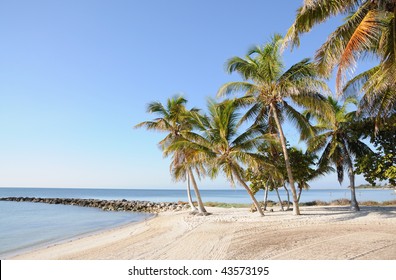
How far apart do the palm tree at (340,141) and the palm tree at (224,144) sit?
5.22 m

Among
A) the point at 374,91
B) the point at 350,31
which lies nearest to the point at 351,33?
the point at 350,31

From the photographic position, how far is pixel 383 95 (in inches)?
487

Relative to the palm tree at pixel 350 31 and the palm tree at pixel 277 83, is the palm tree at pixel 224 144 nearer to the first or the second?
the palm tree at pixel 277 83

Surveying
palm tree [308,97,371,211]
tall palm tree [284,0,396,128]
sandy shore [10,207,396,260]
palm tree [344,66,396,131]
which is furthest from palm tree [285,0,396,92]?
palm tree [308,97,371,211]

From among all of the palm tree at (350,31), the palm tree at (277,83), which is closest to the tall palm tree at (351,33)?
the palm tree at (350,31)

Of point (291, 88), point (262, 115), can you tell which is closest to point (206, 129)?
point (262, 115)

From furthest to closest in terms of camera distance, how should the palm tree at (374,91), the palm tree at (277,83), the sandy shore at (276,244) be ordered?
the palm tree at (277,83), the palm tree at (374,91), the sandy shore at (276,244)

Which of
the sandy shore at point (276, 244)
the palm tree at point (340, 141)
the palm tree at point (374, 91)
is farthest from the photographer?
the palm tree at point (340, 141)

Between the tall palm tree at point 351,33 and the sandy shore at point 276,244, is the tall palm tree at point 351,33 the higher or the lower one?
the higher one

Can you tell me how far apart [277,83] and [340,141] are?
21.8ft

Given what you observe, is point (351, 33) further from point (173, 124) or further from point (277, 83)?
point (173, 124)

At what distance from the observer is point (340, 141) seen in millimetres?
18062

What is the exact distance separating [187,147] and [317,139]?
28.7 feet

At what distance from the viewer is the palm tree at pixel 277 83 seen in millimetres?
14219
